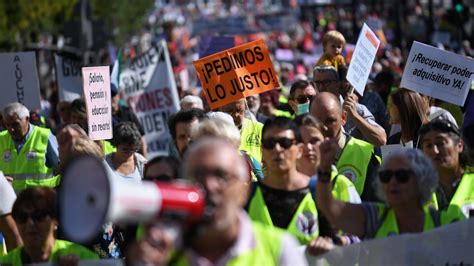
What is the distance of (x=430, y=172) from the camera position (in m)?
5.67

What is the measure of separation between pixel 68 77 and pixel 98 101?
4884mm

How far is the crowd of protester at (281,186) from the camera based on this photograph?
4.11 metres

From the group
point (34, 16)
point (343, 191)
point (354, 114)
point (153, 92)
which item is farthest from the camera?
point (34, 16)

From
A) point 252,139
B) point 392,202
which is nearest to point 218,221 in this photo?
point 392,202

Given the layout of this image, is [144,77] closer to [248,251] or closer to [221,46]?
[221,46]

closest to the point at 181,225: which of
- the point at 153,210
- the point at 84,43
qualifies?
the point at 153,210

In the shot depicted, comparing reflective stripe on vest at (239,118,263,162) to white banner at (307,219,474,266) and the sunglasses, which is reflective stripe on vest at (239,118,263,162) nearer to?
white banner at (307,219,474,266)

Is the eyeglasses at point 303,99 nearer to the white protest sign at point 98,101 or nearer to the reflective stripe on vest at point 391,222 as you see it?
the white protest sign at point 98,101

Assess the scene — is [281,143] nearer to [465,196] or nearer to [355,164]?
[465,196]

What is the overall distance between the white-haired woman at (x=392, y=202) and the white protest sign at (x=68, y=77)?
9864 millimetres

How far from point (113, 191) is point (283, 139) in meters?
2.50

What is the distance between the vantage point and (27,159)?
34.4 feet

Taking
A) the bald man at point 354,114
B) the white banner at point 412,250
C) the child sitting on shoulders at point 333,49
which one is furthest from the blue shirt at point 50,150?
A: the white banner at point 412,250

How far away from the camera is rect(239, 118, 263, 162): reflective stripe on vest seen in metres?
8.68
